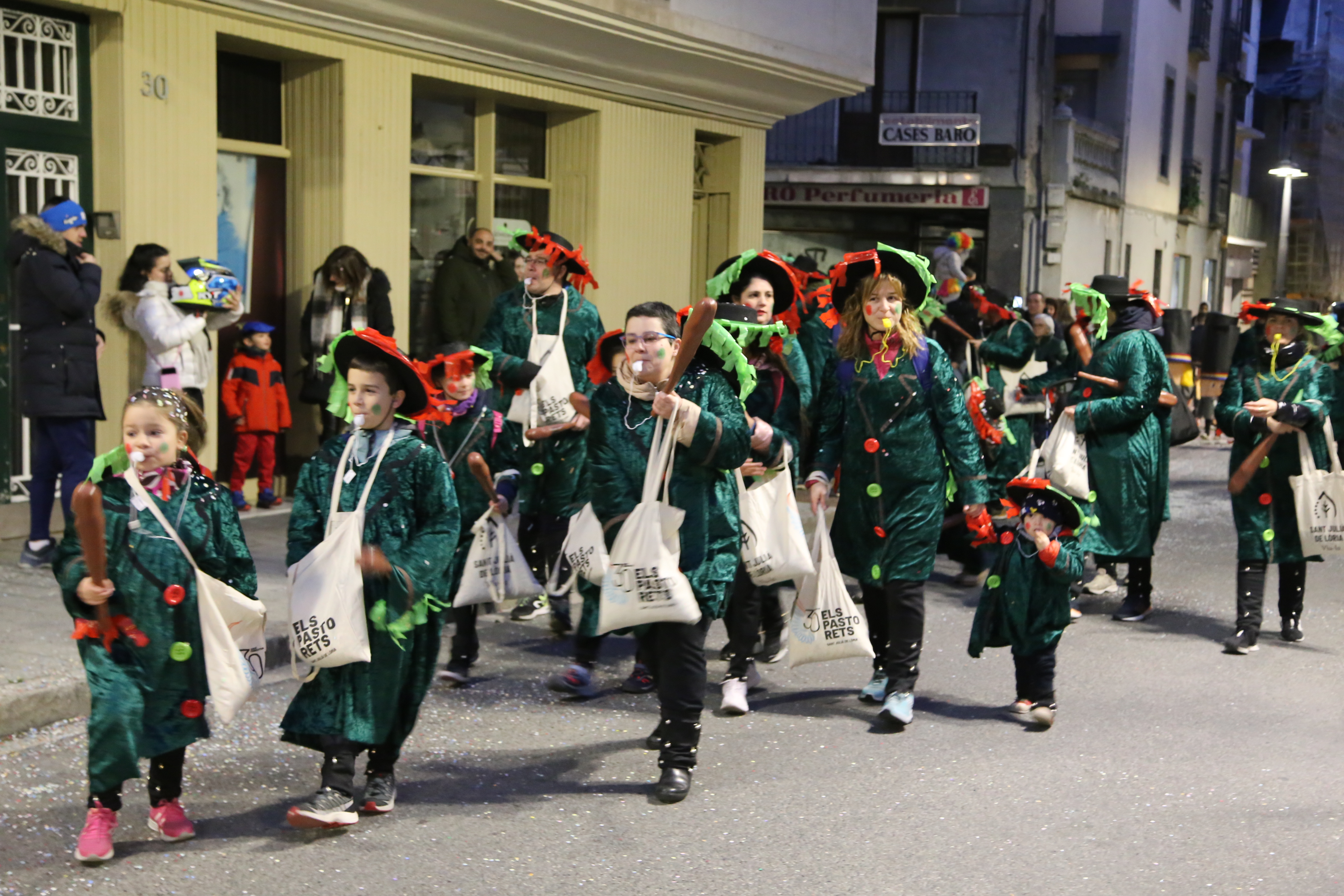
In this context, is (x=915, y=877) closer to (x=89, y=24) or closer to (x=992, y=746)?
(x=992, y=746)

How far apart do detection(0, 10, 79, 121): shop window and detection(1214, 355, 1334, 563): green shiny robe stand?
6.78 meters

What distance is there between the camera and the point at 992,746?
601cm

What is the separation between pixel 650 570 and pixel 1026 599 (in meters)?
1.98

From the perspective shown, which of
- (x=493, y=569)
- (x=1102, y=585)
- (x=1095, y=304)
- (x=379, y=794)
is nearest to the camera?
(x=379, y=794)

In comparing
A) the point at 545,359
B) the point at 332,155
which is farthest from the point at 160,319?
the point at 545,359

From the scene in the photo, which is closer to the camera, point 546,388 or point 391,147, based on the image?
point 546,388

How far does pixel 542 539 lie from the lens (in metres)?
7.70

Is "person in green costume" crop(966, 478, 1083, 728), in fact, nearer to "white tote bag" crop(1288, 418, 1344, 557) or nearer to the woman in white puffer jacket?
"white tote bag" crop(1288, 418, 1344, 557)

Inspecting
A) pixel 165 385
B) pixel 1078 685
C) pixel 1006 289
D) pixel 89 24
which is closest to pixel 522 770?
pixel 1078 685

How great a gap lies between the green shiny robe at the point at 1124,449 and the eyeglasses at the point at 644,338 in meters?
3.83

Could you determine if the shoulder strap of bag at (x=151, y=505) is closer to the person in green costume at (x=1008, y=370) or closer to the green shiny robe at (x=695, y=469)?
the green shiny robe at (x=695, y=469)

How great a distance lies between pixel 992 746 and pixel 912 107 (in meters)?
24.1

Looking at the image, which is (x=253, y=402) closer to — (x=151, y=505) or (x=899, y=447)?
(x=899, y=447)

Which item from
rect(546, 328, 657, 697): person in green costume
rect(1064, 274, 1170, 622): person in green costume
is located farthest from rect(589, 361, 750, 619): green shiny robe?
rect(1064, 274, 1170, 622): person in green costume
